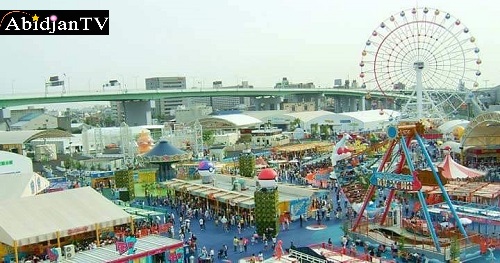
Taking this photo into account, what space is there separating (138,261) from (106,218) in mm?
3252

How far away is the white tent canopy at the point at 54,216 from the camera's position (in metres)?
18.5

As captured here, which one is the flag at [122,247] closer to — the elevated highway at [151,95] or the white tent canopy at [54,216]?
the white tent canopy at [54,216]

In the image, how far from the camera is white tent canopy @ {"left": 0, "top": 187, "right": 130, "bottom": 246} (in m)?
18.5

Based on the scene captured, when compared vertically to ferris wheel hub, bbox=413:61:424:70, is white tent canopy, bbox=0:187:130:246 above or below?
below

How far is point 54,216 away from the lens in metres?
19.9

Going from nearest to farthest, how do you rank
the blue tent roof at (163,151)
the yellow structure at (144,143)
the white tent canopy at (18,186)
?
the white tent canopy at (18,186)
the blue tent roof at (163,151)
the yellow structure at (144,143)

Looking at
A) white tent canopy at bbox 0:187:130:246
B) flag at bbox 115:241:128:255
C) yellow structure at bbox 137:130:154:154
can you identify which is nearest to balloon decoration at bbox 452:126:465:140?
yellow structure at bbox 137:130:154:154

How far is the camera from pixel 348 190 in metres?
25.2

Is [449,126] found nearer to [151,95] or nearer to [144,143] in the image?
[144,143]

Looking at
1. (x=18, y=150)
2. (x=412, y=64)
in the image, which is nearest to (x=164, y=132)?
(x=18, y=150)

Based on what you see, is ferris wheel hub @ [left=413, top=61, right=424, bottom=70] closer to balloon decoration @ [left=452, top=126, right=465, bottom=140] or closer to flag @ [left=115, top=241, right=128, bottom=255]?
balloon decoration @ [left=452, top=126, right=465, bottom=140]

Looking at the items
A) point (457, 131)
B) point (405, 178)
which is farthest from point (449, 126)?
point (405, 178)

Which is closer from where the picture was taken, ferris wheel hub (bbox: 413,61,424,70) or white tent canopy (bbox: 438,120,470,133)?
ferris wheel hub (bbox: 413,61,424,70)

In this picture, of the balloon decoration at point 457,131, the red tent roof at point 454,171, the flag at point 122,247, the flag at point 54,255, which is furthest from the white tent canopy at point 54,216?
the balloon decoration at point 457,131
